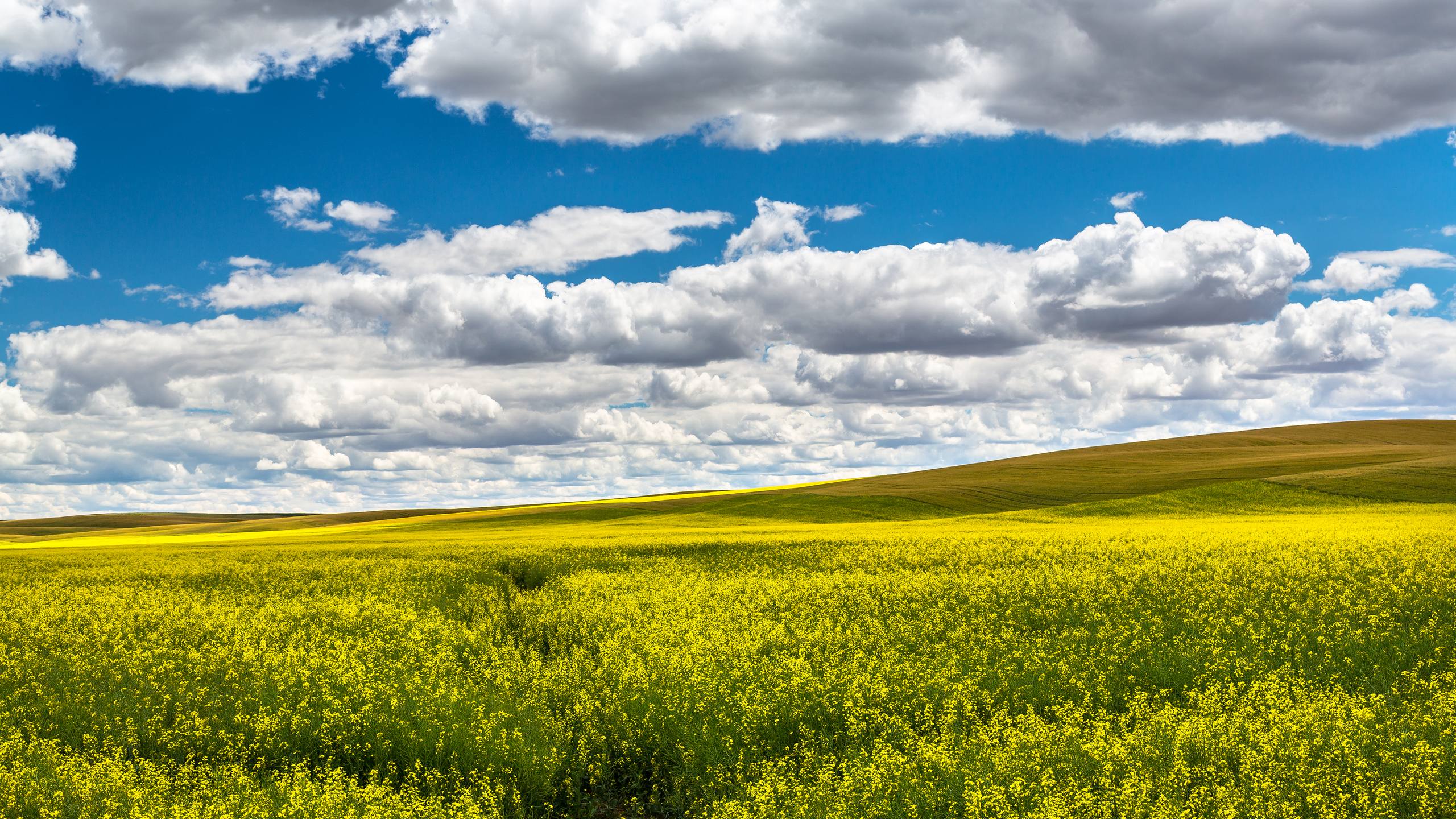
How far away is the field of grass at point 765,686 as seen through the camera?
911 centimetres

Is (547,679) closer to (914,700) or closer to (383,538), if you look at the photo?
(914,700)

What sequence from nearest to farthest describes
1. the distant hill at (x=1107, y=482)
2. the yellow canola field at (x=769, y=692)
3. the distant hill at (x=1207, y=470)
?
1. the yellow canola field at (x=769, y=692)
2. the distant hill at (x=1107, y=482)
3. the distant hill at (x=1207, y=470)

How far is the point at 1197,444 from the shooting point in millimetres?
108875

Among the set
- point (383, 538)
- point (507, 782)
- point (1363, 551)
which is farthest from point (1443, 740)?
point (383, 538)

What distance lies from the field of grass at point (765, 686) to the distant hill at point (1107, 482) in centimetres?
3177

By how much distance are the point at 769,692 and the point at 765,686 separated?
1.14 feet

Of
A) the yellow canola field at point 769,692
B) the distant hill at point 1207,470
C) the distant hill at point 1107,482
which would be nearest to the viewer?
the yellow canola field at point 769,692

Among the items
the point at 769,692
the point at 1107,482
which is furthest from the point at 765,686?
the point at 1107,482

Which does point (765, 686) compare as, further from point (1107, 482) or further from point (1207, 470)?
point (1207, 470)

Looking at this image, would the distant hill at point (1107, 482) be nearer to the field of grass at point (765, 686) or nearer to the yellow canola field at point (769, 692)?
the field of grass at point (765, 686)

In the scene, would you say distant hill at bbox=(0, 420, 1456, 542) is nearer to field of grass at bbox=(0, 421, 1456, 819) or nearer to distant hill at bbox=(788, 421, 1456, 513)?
distant hill at bbox=(788, 421, 1456, 513)

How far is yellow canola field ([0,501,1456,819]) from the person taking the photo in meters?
9.07

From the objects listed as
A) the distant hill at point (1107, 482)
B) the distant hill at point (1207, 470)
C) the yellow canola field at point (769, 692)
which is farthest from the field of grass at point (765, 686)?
the distant hill at point (1207, 470)

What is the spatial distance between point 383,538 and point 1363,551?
42.9 m
